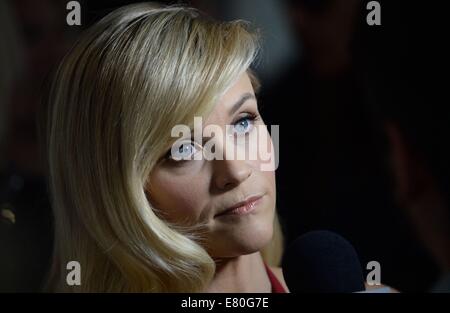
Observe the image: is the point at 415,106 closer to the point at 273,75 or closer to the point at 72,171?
the point at 273,75

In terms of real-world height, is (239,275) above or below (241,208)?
below

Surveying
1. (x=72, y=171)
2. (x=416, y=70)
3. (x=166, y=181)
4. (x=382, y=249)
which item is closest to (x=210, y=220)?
(x=166, y=181)

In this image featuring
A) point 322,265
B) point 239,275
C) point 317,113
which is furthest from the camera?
point 317,113

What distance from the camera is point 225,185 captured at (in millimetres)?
920

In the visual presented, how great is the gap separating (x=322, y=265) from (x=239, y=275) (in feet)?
0.54

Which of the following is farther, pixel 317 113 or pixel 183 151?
pixel 317 113

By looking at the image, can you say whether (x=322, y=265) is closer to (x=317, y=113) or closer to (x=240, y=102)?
(x=240, y=102)

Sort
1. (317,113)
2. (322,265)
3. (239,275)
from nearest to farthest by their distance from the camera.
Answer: (322,265)
(239,275)
(317,113)

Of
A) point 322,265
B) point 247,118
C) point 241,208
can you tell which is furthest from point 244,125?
point 322,265

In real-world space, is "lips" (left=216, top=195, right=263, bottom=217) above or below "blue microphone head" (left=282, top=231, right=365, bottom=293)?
above

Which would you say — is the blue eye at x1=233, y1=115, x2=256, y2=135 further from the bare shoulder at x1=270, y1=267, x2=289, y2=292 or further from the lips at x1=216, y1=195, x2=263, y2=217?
the bare shoulder at x1=270, y1=267, x2=289, y2=292

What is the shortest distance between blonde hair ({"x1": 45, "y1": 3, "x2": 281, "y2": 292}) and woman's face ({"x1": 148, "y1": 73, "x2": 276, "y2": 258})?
2cm

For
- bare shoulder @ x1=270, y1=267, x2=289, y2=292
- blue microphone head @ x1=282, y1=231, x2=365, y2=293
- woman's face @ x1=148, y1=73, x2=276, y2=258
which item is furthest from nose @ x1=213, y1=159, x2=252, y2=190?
bare shoulder @ x1=270, y1=267, x2=289, y2=292

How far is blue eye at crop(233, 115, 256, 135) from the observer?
946 mm
